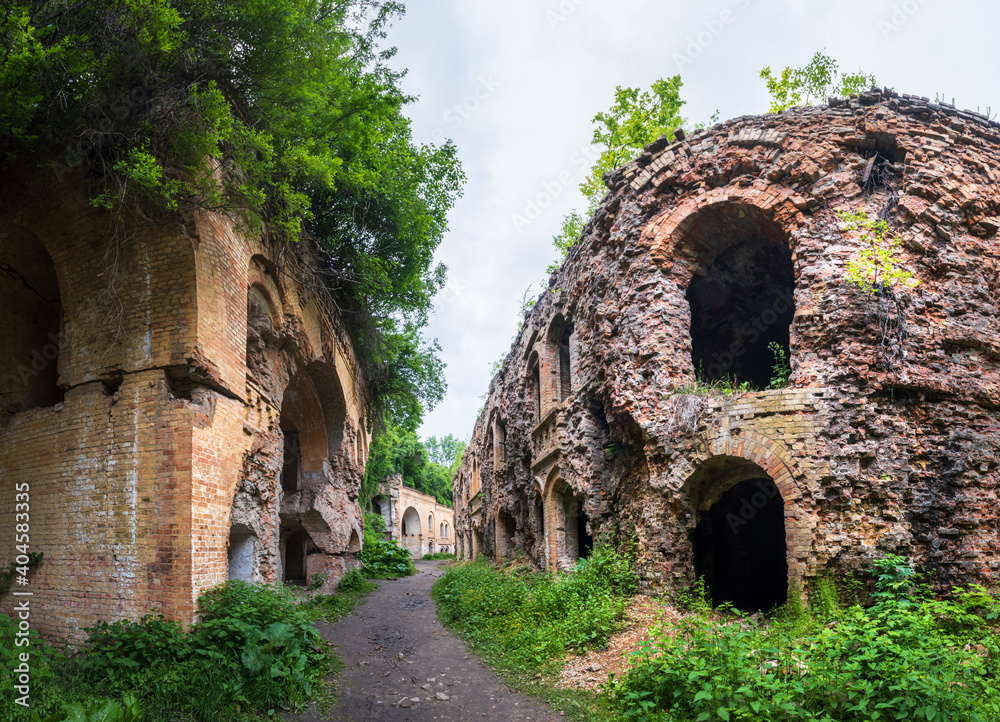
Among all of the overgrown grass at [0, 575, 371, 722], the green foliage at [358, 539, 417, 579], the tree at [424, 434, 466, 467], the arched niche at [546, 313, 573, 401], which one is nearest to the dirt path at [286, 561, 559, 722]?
the overgrown grass at [0, 575, 371, 722]

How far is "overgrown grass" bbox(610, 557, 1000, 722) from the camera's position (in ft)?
15.9

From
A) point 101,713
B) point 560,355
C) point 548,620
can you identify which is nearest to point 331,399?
point 560,355

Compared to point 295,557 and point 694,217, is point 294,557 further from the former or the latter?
point 694,217

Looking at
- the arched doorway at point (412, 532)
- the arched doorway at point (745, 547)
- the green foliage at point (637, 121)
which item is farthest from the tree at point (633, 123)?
the arched doorway at point (412, 532)

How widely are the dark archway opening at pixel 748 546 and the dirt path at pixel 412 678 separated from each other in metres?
5.15

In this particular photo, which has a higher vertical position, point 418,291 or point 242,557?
point 418,291

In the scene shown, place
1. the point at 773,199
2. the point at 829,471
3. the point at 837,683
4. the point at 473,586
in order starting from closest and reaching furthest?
the point at 837,683 < the point at 829,471 < the point at 773,199 < the point at 473,586

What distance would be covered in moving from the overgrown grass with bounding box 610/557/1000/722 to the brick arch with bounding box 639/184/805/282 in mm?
5143

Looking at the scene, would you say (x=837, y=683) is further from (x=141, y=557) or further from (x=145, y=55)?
(x=145, y=55)

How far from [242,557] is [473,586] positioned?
5521mm

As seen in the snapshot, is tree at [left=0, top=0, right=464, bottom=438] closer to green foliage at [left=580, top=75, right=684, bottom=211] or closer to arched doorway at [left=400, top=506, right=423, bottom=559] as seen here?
green foliage at [left=580, top=75, right=684, bottom=211]

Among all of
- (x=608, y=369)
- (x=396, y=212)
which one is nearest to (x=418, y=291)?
(x=396, y=212)

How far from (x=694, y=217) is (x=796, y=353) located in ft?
9.77

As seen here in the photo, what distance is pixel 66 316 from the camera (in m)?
7.93
